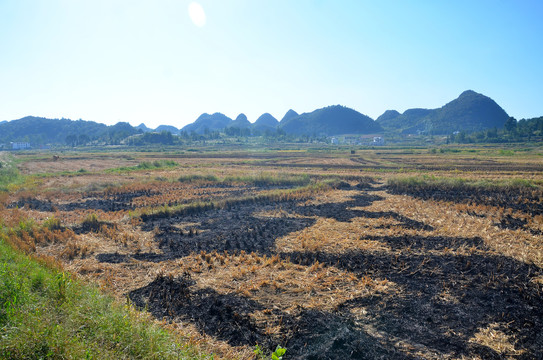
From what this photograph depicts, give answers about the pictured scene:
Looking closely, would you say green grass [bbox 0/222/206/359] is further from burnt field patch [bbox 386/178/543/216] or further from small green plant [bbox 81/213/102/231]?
burnt field patch [bbox 386/178/543/216]

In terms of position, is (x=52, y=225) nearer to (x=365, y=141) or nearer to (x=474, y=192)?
(x=474, y=192)

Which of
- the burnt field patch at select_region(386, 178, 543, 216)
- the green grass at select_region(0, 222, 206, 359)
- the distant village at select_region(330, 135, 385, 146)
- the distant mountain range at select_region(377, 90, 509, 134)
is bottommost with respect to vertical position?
the burnt field patch at select_region(386, 178, 543, 216)

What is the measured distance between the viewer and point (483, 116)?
187375 mm

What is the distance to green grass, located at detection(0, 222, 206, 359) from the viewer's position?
13.1 ft

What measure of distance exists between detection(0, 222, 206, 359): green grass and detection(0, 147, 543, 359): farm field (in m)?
1.05

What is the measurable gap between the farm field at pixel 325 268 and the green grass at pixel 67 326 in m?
1.05

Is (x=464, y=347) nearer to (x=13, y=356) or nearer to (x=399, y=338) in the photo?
(x=399, y=338)

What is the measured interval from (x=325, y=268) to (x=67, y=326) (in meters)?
6.60

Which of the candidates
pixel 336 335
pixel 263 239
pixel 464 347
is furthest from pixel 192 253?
pixel 464 347

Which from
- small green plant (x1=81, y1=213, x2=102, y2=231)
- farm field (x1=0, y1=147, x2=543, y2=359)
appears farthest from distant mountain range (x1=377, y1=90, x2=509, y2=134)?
small green plant (x1=81, y1=213, x2=102, y2=231)

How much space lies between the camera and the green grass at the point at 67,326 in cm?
399

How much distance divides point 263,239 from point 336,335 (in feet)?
21.6

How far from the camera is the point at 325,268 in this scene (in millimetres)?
8969

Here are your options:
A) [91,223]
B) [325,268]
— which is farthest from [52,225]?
[325,268]
